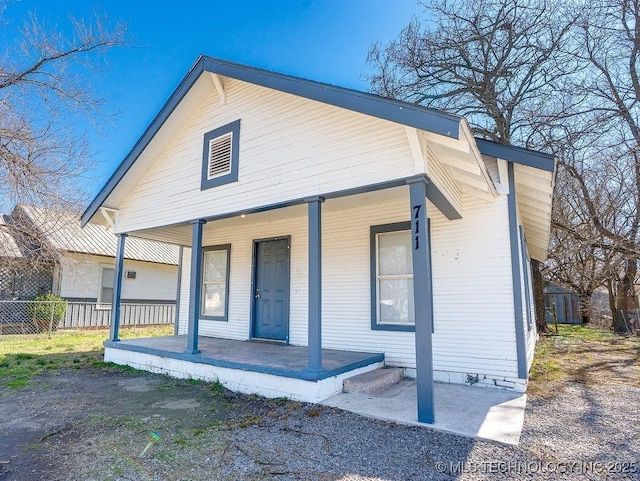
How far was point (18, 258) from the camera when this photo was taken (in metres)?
8.84

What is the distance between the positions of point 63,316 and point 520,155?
530 inches

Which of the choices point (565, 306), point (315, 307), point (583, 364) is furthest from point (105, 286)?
point (565, 306)

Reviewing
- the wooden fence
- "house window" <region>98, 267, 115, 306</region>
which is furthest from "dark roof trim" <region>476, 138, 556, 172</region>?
"house window" <region>98, 267, 115, 306</region>

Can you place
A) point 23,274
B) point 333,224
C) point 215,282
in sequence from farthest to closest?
point 23,274 < point 215,282 < point 333,224

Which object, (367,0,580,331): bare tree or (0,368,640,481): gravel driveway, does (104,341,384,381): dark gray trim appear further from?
(367,0,580,331): bare tree

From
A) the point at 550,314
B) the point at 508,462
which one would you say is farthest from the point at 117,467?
the point at 550,314

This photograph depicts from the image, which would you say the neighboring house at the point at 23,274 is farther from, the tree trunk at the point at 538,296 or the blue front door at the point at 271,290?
the tree trunk at the point at 538,296

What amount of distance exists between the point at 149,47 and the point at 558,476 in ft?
31.5

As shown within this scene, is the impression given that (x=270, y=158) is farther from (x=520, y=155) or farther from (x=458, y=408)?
(x=458, y=408)

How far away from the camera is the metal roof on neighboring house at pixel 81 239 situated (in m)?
8.82

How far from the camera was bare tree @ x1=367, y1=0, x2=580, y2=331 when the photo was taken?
33.1ft

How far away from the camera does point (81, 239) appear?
13750 mm

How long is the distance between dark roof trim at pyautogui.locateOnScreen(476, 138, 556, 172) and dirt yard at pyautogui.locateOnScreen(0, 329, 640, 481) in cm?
300

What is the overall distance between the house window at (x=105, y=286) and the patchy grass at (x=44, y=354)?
67.4 inches
